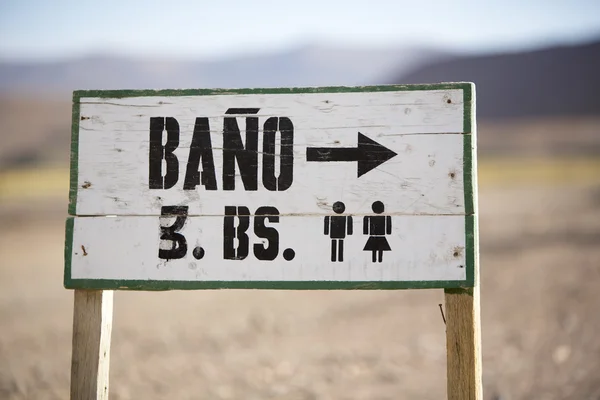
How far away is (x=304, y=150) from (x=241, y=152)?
0.23 metres

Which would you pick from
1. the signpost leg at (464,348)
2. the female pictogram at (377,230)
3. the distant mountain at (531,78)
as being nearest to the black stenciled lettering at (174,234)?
the female pictogram at (377,230)

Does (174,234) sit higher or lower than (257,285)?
higher

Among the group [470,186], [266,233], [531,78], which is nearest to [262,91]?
[266,233]

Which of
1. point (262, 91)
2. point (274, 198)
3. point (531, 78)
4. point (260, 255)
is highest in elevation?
point (531, 78)

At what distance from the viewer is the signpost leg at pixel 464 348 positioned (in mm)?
2146

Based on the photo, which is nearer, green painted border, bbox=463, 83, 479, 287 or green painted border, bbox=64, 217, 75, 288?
green painted border, bbox=463, 83, 479, 287

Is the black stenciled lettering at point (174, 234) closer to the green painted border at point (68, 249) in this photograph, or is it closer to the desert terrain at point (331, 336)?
the green painted border at point (68, 249)

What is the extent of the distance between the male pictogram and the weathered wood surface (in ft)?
0.11

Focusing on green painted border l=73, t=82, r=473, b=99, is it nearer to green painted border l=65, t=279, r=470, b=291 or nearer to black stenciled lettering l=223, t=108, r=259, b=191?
black stenciled lettering l=223, t=108, r=259, b=191

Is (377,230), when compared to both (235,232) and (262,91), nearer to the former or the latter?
(235,232)

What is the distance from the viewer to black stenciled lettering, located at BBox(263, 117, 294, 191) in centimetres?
223

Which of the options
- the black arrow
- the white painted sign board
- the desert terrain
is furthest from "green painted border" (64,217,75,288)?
the desert terrain

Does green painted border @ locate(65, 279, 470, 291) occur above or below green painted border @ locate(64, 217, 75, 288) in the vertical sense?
below

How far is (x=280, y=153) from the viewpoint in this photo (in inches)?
88.4
